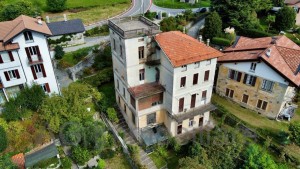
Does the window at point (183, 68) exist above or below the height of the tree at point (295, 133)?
above

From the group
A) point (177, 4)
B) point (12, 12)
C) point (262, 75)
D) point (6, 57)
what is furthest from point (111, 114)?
point (177, 4)

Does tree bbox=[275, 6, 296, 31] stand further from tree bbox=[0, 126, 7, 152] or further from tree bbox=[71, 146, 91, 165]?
tree bbox=[0, 126, 7, 152]

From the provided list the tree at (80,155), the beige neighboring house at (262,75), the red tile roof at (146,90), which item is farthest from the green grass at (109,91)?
the beige neighboring house at (262,75)

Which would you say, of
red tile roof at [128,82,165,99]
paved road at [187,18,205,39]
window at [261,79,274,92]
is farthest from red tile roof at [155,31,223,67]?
paved road at [187,18,205,39]

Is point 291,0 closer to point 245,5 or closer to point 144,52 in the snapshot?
point 245,5

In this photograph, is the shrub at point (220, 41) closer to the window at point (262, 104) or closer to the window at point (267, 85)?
the window at point (267, 85)

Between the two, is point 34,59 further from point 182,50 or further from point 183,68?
point 183,68
